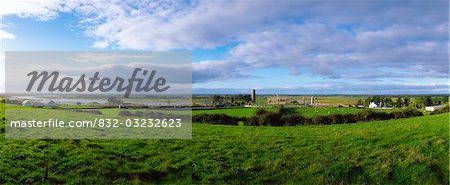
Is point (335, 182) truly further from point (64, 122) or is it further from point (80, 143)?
point (64, 122)

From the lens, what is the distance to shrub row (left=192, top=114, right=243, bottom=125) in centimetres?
3881

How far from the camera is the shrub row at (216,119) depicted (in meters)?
38.8

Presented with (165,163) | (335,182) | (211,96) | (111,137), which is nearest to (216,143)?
(165,163)

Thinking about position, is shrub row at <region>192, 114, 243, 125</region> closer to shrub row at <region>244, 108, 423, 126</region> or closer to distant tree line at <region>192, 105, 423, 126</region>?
distant tree line at <region>192, 105, 423, 126</region>

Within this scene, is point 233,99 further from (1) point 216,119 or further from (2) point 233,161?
(2) point 233,161

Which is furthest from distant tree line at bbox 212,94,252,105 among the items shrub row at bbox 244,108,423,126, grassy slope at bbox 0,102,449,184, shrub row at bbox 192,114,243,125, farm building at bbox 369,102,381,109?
grassy slope at bbox 0,102,449,184

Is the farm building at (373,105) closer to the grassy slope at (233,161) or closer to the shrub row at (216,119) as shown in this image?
the shrub row at (216,119)

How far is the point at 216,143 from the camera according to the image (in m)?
18.8

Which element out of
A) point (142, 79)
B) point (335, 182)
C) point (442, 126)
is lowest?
point (335, 182)

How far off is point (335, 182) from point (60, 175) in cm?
1056

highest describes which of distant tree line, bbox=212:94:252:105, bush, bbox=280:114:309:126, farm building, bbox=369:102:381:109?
distant tree line, bbox=212:94:252:105

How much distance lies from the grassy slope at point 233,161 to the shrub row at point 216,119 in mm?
20142

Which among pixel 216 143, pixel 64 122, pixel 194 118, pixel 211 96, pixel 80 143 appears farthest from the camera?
pixel 211 96

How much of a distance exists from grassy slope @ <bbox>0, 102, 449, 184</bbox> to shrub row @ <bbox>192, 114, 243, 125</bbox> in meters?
20.1
